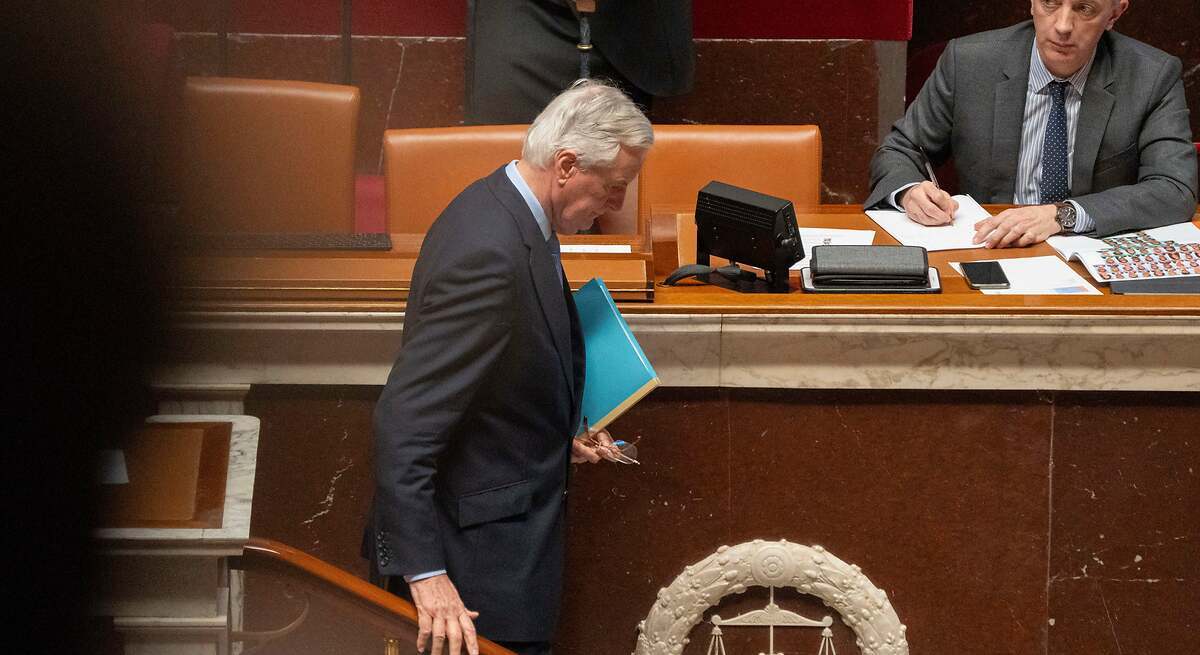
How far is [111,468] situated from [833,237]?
216cm

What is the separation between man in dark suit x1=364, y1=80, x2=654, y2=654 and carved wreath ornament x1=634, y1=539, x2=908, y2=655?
1.11 ft

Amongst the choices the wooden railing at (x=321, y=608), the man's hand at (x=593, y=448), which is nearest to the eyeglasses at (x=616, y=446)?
the man's hand at (x=593, y=448)

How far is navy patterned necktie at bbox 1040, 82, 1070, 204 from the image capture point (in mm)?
2855

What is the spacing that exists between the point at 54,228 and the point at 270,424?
1680 mm

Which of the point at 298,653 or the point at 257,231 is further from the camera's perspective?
the point at 298,653

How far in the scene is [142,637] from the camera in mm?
439

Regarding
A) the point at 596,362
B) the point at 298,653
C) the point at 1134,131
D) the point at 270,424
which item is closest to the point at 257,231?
the point at 298,653

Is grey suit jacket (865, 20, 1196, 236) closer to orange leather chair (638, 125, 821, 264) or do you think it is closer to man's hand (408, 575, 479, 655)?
orange leather chair (638, 125, 821, 264)

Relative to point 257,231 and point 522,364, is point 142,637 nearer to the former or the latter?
point 257,231

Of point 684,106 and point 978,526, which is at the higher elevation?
point 684,106

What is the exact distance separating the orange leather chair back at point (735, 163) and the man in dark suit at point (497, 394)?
1.26 m

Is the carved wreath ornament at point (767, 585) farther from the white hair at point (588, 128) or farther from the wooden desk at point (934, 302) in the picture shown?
the white hair at point (588, 128)

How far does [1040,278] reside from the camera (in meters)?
2.19

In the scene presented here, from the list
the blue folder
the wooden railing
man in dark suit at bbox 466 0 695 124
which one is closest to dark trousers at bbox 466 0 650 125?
man in dark suit at bbox 466 0 695 124
